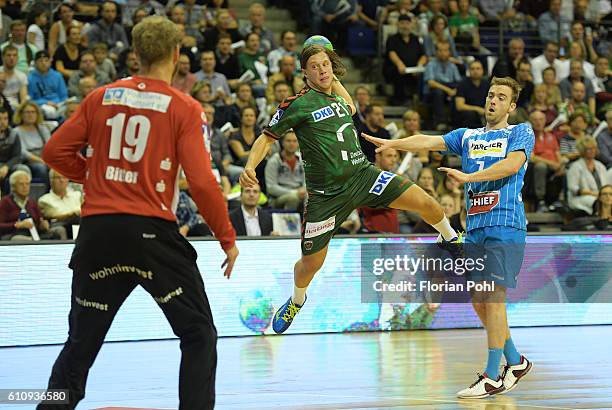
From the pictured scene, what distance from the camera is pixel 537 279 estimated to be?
12.5 meters

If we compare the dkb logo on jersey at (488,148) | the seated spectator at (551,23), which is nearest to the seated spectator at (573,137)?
the seated spectator at (551,23)

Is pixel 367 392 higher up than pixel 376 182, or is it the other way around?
pixel 376 182

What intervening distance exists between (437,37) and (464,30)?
4.08 feet

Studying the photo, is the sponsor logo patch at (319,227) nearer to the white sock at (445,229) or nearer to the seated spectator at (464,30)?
the white sock at (445,229)

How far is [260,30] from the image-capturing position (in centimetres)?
1645

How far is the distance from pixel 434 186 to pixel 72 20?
5.83 metres

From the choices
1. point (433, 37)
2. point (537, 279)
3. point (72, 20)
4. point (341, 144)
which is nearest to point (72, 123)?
point (341, 144)

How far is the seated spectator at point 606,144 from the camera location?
623 inches

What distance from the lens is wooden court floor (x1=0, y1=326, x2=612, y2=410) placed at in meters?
7.31

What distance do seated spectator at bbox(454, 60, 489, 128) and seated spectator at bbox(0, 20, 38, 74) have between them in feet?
21.2

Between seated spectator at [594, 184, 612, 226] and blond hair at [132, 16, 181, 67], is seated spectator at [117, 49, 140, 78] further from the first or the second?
blond hair at [132, 16, 181, 67]

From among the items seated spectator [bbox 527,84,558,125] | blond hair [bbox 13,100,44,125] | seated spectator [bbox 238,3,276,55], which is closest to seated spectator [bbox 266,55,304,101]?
seated spectator [bbox 238,3,276,55]

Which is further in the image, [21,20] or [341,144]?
[21,20]

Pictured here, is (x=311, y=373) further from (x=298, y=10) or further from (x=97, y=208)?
(x=298, y=10)
